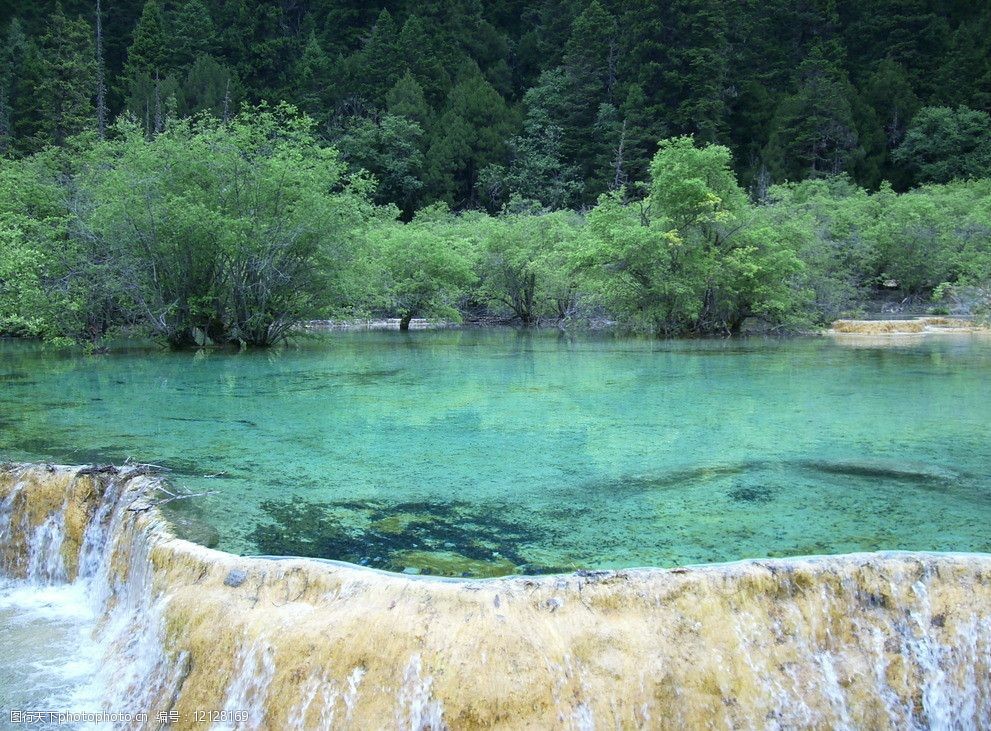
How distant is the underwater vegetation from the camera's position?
5.47m

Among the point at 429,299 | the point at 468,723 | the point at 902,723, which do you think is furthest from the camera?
the point at 429,299

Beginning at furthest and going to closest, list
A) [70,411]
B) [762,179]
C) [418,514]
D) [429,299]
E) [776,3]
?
[776,3], [762,179], [429,299], [70,411], [418,514]

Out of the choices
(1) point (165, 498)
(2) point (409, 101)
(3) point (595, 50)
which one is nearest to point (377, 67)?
(2) point (409, 101)

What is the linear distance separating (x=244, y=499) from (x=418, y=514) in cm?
158

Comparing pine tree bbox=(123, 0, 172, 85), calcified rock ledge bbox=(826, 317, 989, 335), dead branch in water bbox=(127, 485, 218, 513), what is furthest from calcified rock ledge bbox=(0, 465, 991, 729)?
pine tree bbox=(123, 0, 172, 85)

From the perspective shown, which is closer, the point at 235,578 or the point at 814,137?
the point at 235,578

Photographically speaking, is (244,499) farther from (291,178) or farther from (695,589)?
(291,178)

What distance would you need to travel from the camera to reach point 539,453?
29.9ft

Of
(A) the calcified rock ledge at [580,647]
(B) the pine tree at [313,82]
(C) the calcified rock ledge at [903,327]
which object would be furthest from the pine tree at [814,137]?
(A) the calcified rock ledge at [580,647]

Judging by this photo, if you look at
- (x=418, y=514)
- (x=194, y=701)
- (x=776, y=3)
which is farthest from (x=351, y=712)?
(x=776, y=3)

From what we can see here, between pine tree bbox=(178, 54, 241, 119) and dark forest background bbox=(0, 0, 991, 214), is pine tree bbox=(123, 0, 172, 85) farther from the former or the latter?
pine tree bbox=(178, 54, 241, 119)

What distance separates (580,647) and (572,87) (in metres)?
62.0

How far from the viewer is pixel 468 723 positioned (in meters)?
4.14

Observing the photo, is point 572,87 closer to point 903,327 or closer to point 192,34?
point 192,34
